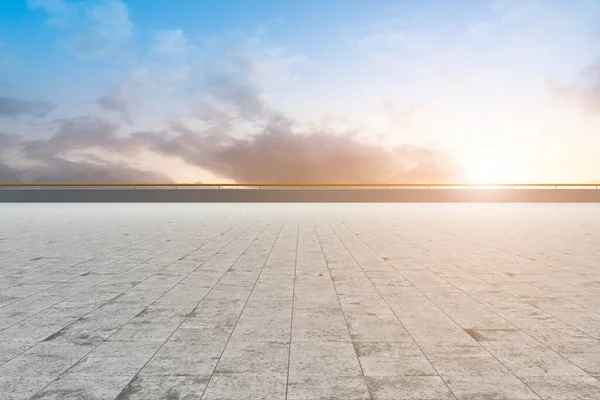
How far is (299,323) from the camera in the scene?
5172 millimetres

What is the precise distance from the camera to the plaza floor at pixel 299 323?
142 inches

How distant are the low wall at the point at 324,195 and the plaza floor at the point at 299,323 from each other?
94.8 ft

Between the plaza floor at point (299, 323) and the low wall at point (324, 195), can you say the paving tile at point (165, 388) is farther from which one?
the low wall at point (324, 195)

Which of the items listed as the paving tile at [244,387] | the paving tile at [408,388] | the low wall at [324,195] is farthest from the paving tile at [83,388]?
the low wall at [324,195]

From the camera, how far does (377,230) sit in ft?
50.8

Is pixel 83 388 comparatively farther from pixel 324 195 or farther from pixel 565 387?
pixel 324 195

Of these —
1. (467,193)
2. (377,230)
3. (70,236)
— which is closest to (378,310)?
(377,230)

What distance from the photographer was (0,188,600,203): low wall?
3959 centimetres

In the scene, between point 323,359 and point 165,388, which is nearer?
point 165,388

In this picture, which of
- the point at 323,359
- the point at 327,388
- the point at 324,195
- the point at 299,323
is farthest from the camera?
the point at 324,195

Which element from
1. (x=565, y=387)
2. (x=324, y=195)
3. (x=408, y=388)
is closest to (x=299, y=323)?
(x=408, y=388)

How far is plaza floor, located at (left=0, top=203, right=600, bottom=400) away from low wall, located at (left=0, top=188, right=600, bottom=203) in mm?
28883

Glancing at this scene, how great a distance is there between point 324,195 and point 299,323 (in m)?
34.8

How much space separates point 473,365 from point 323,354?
1243 millimetres
